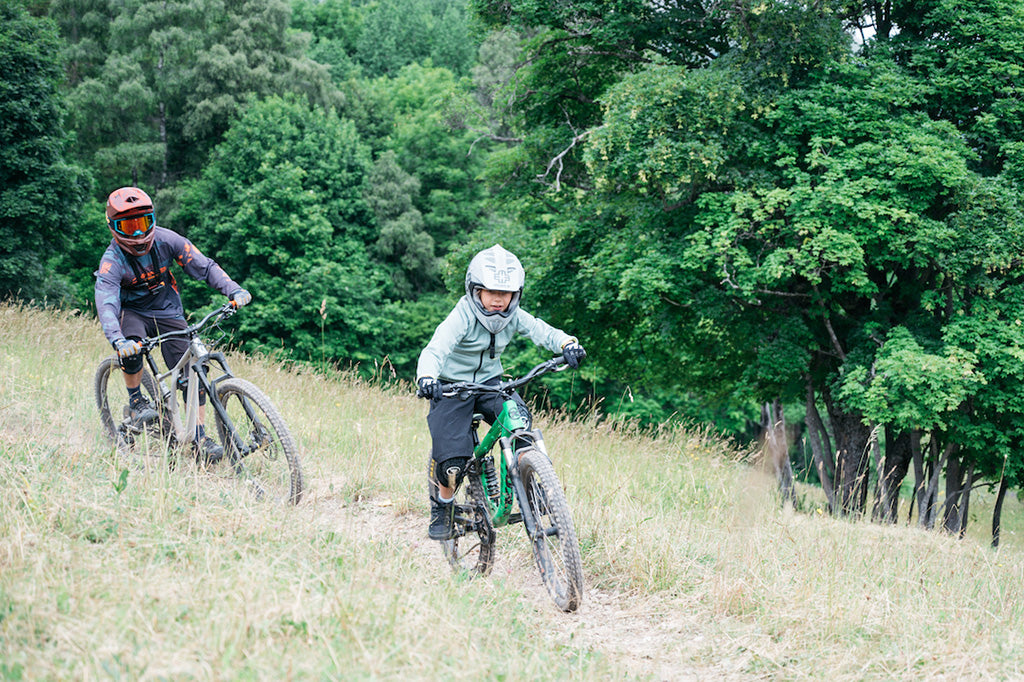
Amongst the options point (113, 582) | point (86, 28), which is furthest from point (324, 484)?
point (86, 28)

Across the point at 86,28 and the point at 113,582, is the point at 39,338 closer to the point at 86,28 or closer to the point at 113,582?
the point at 113,582

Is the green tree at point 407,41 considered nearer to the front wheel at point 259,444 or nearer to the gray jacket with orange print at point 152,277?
the gray jacket with orange print at point 152,277

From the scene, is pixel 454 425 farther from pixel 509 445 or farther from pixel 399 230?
pixel 399 230

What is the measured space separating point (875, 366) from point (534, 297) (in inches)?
241

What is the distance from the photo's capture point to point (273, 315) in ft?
83.2

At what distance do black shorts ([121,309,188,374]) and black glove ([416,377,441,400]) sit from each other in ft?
8.67

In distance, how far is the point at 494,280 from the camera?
409cm

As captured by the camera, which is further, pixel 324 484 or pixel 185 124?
pixel 185 124

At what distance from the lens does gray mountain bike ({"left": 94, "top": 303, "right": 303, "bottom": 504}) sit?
193 inches

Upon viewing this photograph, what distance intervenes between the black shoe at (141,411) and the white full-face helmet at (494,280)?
114 inches

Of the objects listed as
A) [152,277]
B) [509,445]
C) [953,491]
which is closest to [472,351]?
[509,445]

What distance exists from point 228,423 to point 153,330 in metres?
1.26

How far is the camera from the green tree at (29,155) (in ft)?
62.8

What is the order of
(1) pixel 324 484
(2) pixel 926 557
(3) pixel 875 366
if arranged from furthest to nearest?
(3) pixel 875 366, (1) pixel 324 484, (2) pixel 926 557
